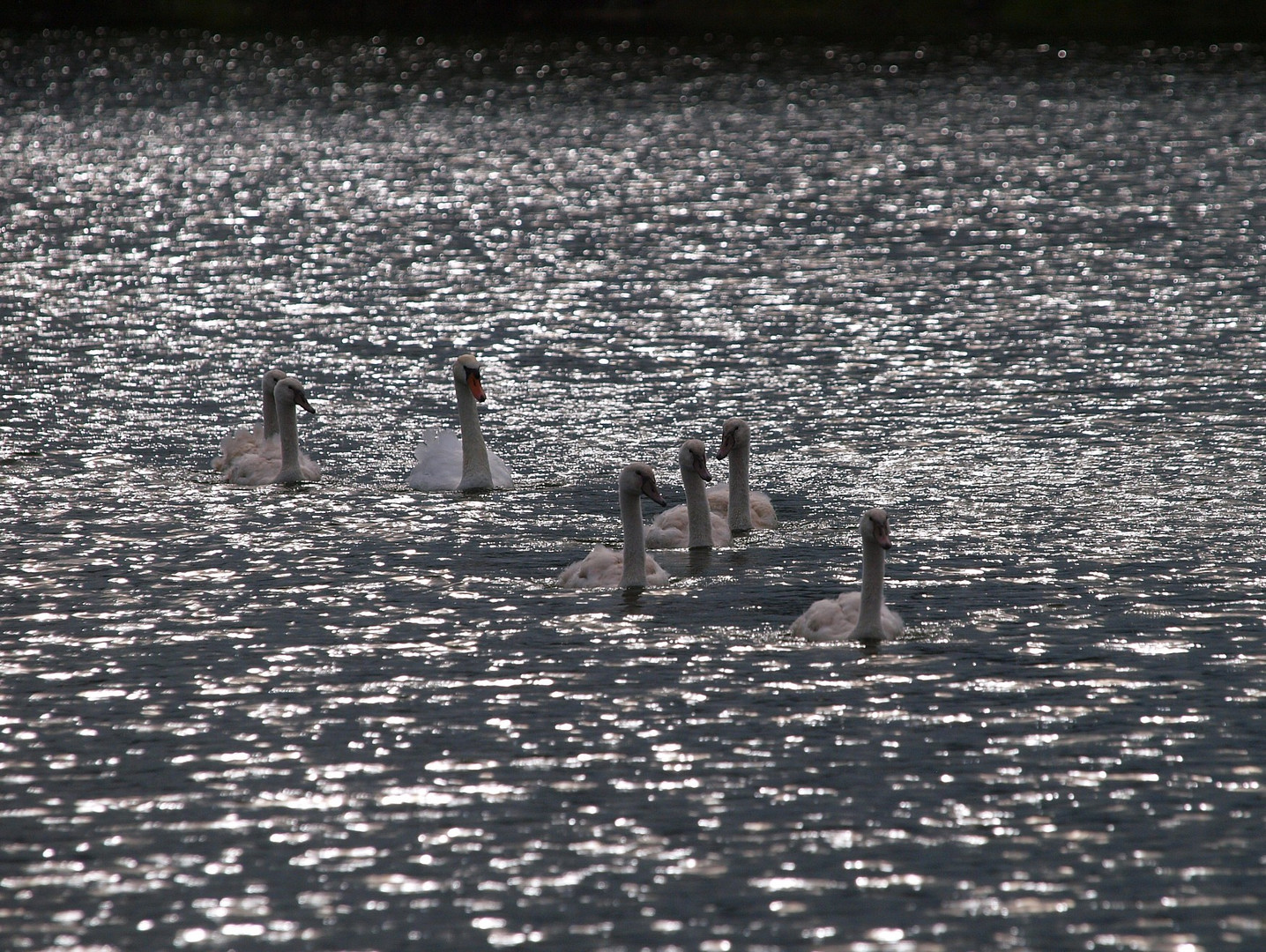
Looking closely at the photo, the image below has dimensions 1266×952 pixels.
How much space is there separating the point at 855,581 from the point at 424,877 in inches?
355

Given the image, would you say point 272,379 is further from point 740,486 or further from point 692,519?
point 740,486

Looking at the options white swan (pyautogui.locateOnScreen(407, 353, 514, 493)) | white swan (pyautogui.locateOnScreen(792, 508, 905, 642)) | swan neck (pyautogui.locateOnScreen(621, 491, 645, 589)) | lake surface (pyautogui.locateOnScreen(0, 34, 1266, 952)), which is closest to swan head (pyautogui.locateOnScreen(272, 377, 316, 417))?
lake surface (pyautogui.locateOnScreen(0, 34, 1266, 952))

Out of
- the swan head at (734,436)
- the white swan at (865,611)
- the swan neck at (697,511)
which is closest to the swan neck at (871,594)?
the white swan at (865,611)

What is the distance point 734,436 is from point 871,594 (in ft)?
17.1

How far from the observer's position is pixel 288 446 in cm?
2792

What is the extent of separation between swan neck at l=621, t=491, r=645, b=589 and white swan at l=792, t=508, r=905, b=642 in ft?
7.67

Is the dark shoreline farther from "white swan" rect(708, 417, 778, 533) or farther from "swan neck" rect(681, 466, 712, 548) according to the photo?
Answer: "swan neck" rect(681, 466, 712, 548)

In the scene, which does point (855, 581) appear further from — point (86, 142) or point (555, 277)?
point (86, 142)

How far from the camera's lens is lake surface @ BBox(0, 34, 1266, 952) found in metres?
15.0

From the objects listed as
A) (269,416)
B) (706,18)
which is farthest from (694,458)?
(706,18)

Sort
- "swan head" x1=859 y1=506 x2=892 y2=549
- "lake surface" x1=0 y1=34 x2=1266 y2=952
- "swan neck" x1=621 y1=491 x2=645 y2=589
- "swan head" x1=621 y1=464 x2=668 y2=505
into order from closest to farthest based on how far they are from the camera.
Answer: "lake surface" x1=0 y1=34 x2=1266 y2=952 → "swan head" x1=859 y1=506 x2=892 y2=549 → "swan neck" x1=621 y1=491 x2=645 y2=589 → "swan head" x1=621 y1=464 x2=668 y2=505

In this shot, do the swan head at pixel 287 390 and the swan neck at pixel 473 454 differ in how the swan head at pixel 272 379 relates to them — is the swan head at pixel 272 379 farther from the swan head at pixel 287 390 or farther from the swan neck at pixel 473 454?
the swan neck at pixel 473 454

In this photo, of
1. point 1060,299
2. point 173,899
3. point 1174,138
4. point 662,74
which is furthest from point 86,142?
point 173,899

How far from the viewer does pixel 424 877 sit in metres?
15.1
